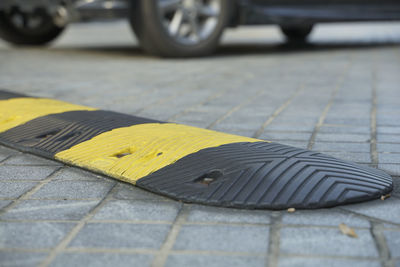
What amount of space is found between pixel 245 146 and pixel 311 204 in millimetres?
486

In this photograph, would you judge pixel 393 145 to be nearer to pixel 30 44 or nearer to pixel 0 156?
pixel 0 156

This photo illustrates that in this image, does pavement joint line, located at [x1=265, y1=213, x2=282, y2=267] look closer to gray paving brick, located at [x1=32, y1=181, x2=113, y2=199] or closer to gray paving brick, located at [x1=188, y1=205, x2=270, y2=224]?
gray paving brick, located at [x1=188, y1=205, x2=270, y2=224]

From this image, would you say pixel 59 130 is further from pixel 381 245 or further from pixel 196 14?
pixel 196 14

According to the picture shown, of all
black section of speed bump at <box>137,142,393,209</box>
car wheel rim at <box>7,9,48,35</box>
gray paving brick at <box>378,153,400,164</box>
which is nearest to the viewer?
black section of speed bump at <box>137,142,393,209</box>

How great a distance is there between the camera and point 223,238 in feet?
4.95

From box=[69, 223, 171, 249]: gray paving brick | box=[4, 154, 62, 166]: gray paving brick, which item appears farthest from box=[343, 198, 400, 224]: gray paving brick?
box=[4, 154, 62, 166]: gray paving brick

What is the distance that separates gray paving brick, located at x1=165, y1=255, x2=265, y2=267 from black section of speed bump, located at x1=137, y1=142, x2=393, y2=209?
340 millimetres

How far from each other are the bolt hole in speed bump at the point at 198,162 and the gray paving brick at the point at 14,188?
0.23m

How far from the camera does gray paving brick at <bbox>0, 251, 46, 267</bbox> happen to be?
137 centimetres

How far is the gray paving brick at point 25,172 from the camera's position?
2076mm

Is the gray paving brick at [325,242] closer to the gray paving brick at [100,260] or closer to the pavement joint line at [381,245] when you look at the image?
the pavement joint line at [381,245]

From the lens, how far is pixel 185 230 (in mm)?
1563

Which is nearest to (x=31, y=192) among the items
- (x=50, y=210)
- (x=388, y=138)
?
(x=50, y=210)

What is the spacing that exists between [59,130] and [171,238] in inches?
48.5
